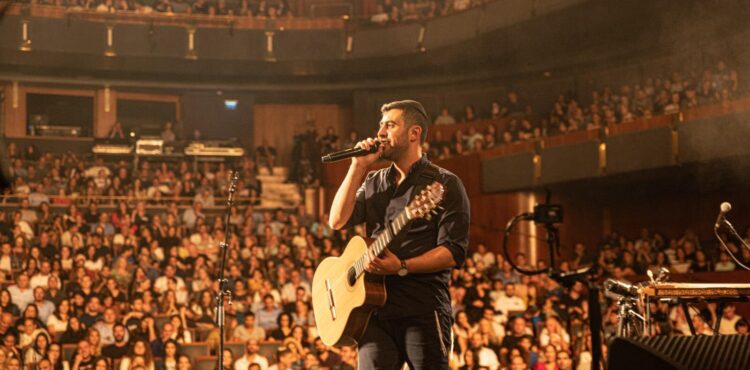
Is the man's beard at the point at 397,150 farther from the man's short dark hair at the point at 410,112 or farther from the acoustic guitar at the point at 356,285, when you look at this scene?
the acoustic guitar at the point at 356,285

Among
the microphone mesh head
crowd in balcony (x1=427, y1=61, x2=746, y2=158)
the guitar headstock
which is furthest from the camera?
crowd in balcony (x1=427, y1=61, x2=746, y2=158)

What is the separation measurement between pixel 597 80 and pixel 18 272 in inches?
421

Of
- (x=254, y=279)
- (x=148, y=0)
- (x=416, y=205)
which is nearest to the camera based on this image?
(x=416, y=205)

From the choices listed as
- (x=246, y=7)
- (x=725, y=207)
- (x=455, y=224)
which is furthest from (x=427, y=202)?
(x=246, y=7)

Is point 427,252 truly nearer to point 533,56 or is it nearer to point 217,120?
point 533,56

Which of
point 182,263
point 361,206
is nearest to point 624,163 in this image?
point 182,263

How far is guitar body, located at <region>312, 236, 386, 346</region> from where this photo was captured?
3129 mm

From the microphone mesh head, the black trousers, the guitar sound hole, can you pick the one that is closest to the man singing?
the black trousers

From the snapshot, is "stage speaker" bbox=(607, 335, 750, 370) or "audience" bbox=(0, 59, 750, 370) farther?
"audience" bbox=(0, 59, 750, 370)

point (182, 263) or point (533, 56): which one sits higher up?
point (533, 56)

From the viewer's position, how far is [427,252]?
123 inches

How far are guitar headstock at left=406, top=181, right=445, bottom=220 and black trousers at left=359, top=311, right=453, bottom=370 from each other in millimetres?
382

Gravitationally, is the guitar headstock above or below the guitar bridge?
above

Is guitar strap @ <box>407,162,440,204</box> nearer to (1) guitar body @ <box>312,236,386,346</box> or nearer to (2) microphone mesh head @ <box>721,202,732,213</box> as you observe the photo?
(1) guitar body @ <box>312,236,386,346</box>
